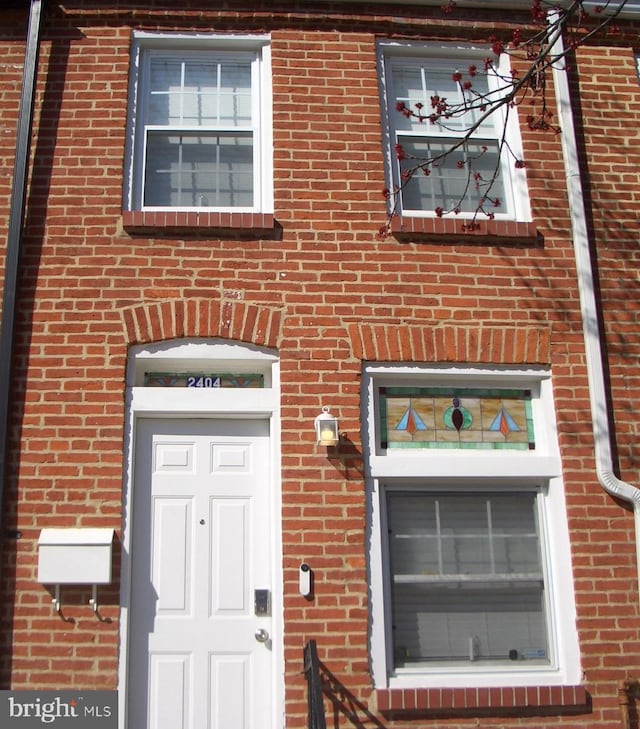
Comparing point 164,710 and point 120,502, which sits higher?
point 120,502

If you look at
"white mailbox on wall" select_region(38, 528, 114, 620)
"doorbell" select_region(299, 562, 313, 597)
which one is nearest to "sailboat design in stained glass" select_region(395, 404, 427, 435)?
"doorbell" select_region(299, 562, 313, 597)

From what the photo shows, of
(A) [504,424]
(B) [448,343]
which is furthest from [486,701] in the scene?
(B) [448,343]

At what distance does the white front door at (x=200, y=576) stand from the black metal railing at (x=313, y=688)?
0.41 metres

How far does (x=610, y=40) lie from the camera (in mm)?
6652

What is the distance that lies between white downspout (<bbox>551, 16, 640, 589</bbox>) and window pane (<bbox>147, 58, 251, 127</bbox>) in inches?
91.9

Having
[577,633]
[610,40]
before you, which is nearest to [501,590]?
[577,633]

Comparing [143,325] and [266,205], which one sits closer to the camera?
[143,325]

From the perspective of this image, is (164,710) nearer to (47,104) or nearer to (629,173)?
(47,104)

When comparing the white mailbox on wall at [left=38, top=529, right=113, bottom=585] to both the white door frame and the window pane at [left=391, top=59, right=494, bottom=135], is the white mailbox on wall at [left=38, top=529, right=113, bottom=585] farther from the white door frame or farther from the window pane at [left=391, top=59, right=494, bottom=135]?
the window pane at [left=391, top=59, right=494, bottom=135]

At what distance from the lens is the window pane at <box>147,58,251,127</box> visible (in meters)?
6.32

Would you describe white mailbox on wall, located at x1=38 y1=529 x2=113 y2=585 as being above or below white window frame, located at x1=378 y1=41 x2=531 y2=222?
below

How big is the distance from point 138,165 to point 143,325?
1.31 meters

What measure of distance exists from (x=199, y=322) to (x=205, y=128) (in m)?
1.62

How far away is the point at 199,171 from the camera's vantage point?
6168 millimetres
